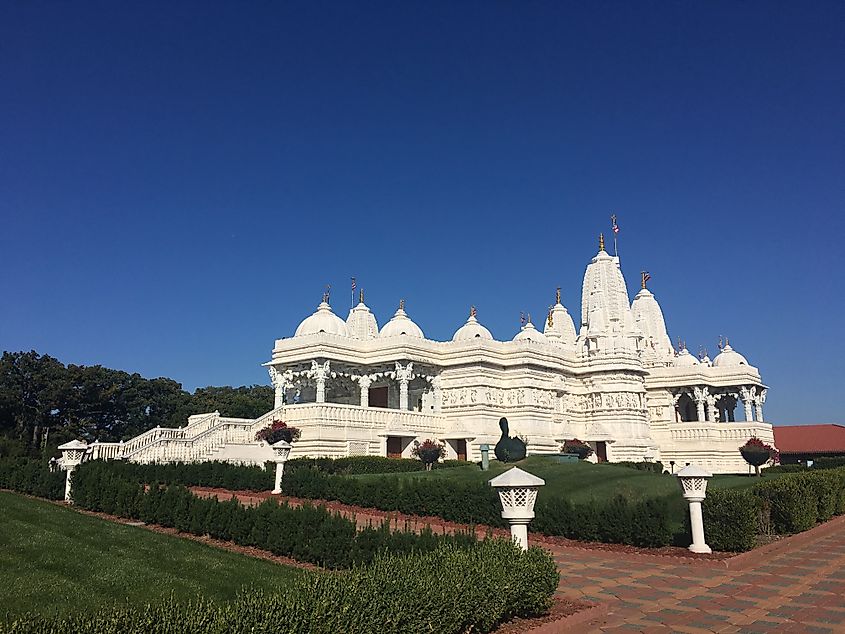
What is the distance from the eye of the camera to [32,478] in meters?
21.4

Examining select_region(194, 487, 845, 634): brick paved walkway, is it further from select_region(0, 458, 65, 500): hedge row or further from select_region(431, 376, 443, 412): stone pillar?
select_region(431, 376, 443, 412): stone pillar

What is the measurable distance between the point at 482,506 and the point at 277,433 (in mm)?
19415

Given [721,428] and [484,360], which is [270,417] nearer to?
[484,360]

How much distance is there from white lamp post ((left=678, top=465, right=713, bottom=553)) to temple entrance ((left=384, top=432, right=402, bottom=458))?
28722 mm

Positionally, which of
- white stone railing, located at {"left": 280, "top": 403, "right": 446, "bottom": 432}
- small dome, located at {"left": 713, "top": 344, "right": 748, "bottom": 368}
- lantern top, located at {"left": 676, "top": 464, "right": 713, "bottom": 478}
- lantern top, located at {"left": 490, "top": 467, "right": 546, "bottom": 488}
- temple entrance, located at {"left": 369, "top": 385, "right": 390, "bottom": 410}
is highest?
small dome, located at {"left": 713, "top": 344, "right": 748, "bottom": 368}

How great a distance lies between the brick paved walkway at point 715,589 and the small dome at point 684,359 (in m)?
46.8

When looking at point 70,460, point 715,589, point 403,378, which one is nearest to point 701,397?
point 403,378

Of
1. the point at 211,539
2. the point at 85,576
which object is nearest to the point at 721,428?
the point at 211,539

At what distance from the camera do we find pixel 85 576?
10.4 meters

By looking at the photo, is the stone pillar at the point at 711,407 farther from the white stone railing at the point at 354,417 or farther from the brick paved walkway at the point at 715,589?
the brick paved walkway at the point at 715,589

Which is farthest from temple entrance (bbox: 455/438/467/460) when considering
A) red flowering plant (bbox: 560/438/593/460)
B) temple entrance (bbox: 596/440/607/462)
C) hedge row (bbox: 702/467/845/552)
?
hedge row (bbox: 702/467/845/552)

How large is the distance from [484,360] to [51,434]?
102ft

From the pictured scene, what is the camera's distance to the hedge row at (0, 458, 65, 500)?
809 inches

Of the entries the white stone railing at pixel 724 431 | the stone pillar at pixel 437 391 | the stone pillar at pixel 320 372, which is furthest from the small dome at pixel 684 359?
the stone pillar at pixel 320 372
